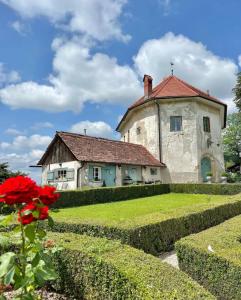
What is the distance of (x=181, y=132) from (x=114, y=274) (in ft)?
86.8

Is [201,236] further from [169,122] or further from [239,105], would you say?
[239,105]

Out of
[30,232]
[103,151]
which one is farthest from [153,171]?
[30,232]

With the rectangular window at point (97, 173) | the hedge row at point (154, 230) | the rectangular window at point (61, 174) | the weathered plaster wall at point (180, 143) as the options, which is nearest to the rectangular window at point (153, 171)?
the weathered plaster wall at point (180, 143)

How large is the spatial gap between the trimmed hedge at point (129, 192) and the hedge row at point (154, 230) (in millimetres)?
9956

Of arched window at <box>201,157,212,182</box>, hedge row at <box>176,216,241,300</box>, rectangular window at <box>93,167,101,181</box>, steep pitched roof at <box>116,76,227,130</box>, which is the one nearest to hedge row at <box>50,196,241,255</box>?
hedge row at <box>176,216,241,300</box>

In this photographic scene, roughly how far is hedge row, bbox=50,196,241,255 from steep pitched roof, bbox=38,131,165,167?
13.4 meters

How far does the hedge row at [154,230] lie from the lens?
7.61m

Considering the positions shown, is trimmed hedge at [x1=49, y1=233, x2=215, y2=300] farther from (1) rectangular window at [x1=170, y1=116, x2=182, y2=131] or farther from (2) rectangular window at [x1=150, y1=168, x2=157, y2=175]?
(1) rectangular window at [x1=170, y1=116, x2=182, y2=131]

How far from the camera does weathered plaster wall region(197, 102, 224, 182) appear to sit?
30169 mm

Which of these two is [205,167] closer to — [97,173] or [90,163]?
[97,173]

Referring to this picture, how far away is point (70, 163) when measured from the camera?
2361 centimetres

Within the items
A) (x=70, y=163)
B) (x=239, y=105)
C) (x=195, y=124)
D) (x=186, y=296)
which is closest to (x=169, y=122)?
(x=195, y=124)

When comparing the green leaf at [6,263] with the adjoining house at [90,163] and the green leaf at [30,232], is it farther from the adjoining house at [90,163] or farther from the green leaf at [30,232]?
the adjoining house at [90,163]

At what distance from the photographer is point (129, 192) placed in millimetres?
22234
